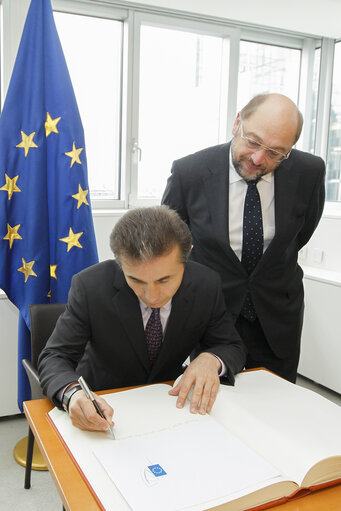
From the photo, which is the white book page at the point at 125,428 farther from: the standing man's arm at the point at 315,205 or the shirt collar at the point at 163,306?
the standing man's arm at the point at 315,205

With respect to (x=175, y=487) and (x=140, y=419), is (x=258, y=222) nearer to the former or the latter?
(x=140, y=419)

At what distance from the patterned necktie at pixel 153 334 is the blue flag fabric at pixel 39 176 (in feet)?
3.71

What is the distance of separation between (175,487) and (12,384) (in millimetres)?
2135

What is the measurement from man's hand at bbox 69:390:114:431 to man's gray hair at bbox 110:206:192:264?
37cm

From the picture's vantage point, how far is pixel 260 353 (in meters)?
1.82

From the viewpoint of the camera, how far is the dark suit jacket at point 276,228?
173 centimetres

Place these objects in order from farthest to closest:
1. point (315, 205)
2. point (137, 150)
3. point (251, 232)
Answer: point (137, 150)
point (315, 205)
point (251, 232)

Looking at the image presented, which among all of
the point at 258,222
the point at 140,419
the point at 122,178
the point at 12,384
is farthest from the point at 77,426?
the point at 122,178

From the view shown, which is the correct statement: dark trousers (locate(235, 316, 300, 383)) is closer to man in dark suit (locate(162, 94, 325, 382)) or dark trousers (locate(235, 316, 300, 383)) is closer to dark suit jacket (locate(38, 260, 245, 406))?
man in dark suit (locate(162, 94, 325, 382))

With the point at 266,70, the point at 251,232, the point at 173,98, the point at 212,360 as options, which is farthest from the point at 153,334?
the point at 266,70

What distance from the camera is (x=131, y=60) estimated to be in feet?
10.8

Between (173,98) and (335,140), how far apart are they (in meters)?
1.42

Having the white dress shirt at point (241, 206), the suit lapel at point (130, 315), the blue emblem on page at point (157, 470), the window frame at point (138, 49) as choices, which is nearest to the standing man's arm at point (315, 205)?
the white dress shirt at point (241, 206)

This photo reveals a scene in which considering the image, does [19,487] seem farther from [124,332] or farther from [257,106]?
[257,106]
